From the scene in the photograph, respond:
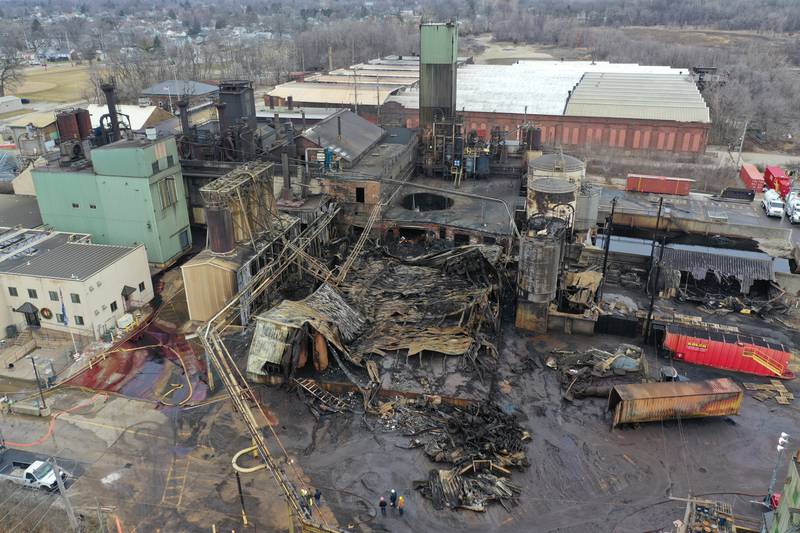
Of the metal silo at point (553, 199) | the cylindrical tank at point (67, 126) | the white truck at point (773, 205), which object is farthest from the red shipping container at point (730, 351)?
the cylindrical tank at point (67, 126)

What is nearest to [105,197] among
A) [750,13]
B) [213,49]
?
[213,49]

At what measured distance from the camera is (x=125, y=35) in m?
172

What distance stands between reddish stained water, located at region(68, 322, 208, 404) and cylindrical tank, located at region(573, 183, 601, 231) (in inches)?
924

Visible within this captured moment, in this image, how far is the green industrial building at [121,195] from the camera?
3266 centimetres

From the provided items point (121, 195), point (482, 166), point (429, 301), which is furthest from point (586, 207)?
point (121, 195)

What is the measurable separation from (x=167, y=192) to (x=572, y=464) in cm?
2638

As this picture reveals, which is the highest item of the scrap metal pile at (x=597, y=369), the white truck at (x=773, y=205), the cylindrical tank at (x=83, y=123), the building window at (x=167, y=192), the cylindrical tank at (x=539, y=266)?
the cylindrical tank at (x=83, y=123)

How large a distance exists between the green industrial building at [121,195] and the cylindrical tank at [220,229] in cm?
735

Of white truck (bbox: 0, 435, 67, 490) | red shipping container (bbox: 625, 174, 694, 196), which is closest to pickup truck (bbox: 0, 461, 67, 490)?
white truck (bbox: 0, 435, 67, 490)

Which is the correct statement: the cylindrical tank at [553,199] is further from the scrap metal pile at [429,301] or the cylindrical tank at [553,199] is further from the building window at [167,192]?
the building window at [167,192]

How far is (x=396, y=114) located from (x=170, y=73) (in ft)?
154

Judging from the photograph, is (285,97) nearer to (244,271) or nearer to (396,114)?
(396,114)

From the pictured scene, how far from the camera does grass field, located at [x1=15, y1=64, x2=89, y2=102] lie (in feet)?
302

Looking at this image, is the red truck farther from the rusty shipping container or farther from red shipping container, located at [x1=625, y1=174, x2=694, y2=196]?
the rusty shipping container
